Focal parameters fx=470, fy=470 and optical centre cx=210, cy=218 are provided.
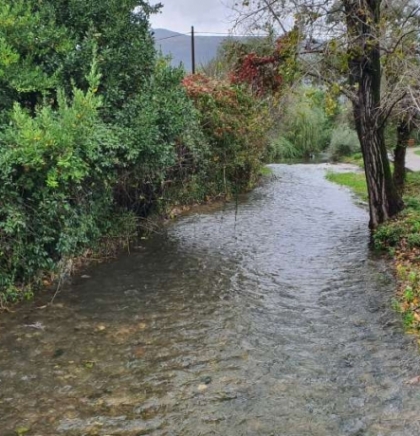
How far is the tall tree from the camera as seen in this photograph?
8.00m

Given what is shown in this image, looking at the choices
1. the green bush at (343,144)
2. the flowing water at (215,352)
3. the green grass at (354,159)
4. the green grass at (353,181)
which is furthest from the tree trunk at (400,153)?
the green bush at (343,144)

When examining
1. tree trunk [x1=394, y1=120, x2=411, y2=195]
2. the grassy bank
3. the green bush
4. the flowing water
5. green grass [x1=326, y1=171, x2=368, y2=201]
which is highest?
the green bush

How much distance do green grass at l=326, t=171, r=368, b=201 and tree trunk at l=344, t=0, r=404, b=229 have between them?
5.83 meters

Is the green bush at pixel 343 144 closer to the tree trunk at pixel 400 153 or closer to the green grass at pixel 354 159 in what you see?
the green grass at pixel 354 159

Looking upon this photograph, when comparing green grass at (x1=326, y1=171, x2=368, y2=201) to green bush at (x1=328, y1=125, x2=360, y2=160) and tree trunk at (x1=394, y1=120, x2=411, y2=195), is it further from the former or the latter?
green bush at (x1=328, y1=125, x2=360, y2=160)

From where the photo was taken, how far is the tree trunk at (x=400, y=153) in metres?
13.8

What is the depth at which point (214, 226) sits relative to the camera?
38.7ft

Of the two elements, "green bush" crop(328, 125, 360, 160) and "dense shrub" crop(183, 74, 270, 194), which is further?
"green bush" crop(328, 125, 360, 160)

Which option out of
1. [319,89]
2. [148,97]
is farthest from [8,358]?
[319,89]

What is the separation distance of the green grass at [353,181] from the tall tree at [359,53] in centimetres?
605

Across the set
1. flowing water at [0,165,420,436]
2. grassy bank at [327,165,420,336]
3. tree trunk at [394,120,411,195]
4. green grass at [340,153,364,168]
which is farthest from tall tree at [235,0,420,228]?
green grass at [340,153,364,168]

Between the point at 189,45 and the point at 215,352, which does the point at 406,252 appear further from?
the point at 189,45

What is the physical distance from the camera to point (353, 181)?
63.8 feet

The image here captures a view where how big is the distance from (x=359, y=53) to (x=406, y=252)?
3608 millimetres
